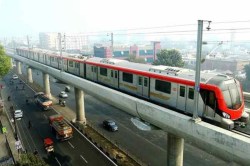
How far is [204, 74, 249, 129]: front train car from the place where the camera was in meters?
17.3

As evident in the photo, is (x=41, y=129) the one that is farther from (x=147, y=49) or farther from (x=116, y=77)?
(x=147, y=49)

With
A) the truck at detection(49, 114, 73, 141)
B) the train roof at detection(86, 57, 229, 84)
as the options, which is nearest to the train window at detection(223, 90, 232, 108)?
the train roof at detection(86, 57, 229, 84)

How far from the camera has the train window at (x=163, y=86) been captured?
72.3 ft

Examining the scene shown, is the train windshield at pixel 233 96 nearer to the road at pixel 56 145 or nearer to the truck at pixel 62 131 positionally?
the road at pixel 56 145

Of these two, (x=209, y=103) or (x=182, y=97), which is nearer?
(x=209, y=103)

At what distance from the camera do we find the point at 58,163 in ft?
98.6

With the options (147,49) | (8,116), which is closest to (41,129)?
(8,116)

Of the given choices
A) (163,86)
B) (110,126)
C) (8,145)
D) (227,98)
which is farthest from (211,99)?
(8,145)

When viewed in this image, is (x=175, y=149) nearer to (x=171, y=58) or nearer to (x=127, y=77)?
(x=127, y=77)

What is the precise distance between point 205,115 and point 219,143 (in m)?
3.84

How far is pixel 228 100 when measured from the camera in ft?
58.6

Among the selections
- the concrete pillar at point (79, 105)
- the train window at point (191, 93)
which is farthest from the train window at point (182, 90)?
the concrete pillar at point (79, 105)

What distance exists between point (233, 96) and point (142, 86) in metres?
9.87

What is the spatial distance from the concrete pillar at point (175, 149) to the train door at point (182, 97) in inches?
176
